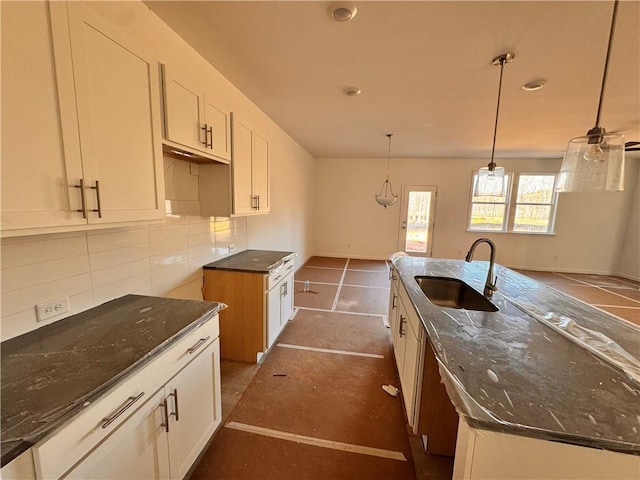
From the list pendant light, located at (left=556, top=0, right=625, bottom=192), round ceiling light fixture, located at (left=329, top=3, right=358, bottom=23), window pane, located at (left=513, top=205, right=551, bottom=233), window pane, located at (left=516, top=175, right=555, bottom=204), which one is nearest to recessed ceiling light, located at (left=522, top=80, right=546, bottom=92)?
pendant light, located at (left=556, top=0, right=625, bottom=192)

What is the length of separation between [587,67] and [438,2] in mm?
1638

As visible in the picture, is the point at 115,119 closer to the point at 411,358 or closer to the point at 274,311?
the point at 274,311

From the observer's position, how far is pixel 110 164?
118 cm

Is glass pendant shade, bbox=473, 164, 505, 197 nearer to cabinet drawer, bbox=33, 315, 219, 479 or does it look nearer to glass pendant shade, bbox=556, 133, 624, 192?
glass pendant shade, bbox=556, 133, 624, 192

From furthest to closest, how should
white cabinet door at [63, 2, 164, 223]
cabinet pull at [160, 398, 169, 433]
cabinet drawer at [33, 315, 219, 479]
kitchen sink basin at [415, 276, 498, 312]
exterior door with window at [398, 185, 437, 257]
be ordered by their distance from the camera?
exterior door with window at [398, 185, 437, 257] → kitchen sink basin at [415, 276, 498, 312] → cabinet pull at [160, 398, 169, 433] → white cabinet door at [63, 2, 164, 223] → cabinet drawer at [33, 315, 219, 479]

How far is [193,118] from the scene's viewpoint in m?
1.74

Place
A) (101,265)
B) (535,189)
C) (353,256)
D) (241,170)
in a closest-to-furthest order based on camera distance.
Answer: (101,265)
(241,170)
(535,189)
(353,256)

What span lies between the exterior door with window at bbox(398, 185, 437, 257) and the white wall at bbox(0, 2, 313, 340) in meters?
4.61

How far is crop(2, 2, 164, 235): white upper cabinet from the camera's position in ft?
2.81

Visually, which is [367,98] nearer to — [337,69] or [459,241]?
[337,69]

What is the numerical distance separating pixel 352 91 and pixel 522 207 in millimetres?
5927

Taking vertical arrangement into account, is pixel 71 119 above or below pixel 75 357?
above

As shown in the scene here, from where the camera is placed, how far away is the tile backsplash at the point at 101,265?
3.69 ft

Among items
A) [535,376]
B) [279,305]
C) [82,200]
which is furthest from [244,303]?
[535,376]
